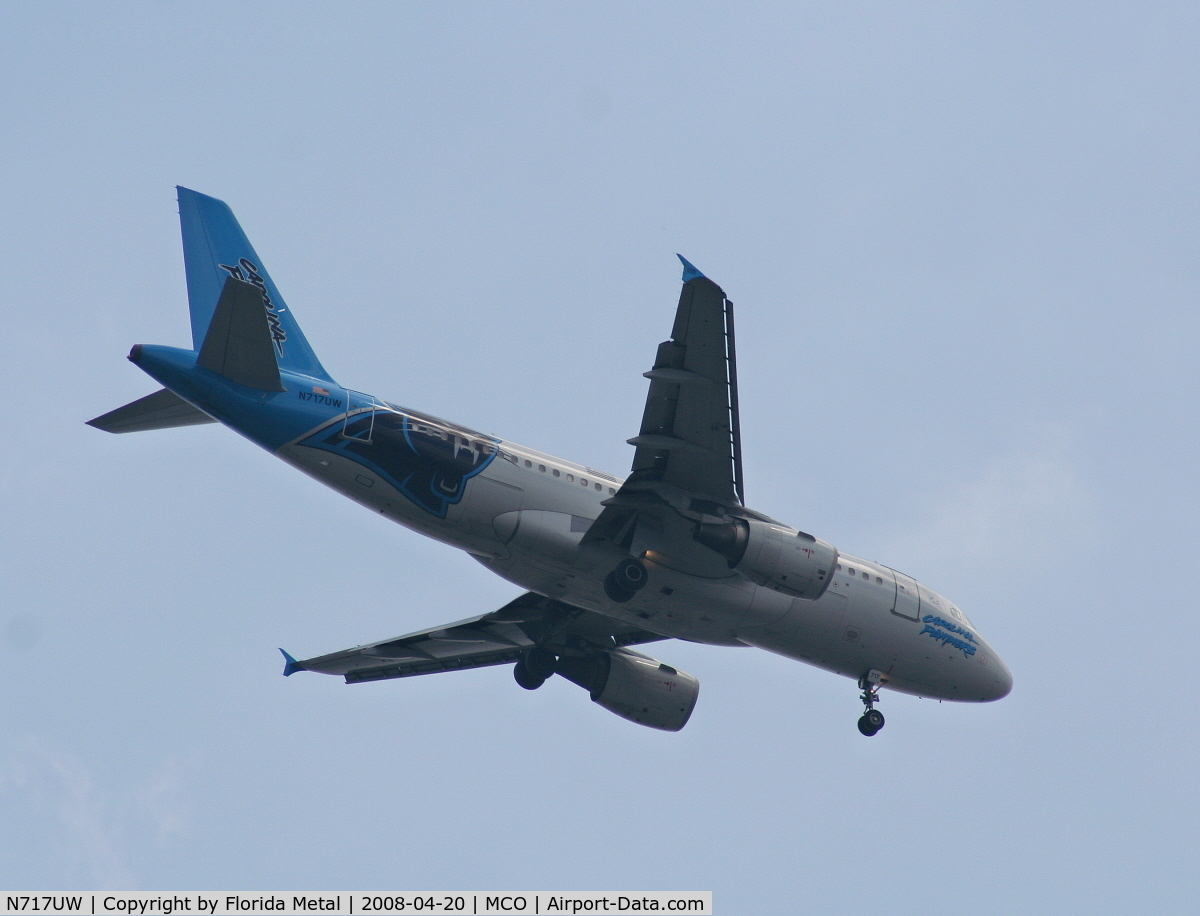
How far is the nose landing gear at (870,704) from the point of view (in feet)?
106

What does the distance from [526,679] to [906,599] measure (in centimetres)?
926

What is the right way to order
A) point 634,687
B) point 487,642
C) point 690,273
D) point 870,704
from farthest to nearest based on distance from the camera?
point 487,642 → point 634,687 → point 870,704 → point 690,273

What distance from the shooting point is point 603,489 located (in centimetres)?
2970

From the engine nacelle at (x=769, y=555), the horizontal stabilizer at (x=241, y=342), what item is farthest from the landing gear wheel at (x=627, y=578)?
the horizontal stabilizer at (x=241, y=342)

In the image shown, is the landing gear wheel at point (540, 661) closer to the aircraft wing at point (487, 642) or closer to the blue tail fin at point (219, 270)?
the aircraft wing at point (487, 642)

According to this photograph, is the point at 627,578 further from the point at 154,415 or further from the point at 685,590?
the point at 154,415

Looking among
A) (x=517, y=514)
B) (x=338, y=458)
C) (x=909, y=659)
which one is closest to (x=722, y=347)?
(x=517, y=514)

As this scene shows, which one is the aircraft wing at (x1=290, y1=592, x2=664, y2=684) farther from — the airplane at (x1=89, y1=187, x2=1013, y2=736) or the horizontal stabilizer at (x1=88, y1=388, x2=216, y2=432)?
the horizontal stabilizer at (x1=88, y1=388, x2=216, y2=432)

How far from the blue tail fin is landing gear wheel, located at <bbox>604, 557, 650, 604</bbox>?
6.89 m

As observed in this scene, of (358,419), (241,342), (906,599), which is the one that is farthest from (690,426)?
(906,599)

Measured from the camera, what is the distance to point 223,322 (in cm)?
2573

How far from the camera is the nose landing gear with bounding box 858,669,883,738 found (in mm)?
32250

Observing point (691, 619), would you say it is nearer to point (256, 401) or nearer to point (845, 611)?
point (845, 611)

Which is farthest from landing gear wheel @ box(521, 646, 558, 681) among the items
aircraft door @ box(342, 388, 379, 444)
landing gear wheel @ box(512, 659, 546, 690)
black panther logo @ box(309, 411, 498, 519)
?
aircraft door @ box(342, 388, 379, 444)
